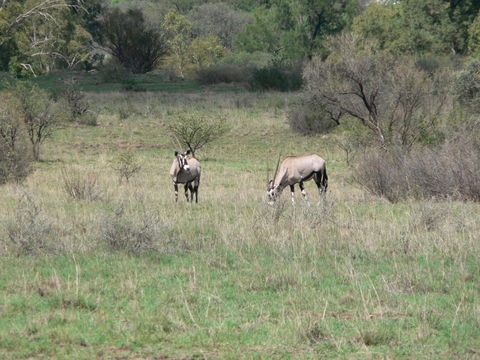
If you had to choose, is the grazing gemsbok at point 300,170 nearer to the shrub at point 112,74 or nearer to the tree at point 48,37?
the shrub at point 112,74

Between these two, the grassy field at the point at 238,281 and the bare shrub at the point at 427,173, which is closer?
the grassy field at the point at 238,281

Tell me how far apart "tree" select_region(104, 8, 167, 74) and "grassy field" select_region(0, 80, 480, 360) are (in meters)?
48.8

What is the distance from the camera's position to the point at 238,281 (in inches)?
347

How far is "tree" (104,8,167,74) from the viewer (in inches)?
2527

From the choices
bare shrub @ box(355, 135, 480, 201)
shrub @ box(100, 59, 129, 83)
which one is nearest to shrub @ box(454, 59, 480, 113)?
bare shrub @ box(355, 135, 480, 201)

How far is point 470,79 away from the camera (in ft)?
105

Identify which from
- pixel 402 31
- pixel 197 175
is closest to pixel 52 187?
pixel 197 175

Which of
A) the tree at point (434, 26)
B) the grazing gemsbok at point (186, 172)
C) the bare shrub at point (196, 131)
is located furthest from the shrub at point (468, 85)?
the tree at point (434, 26)

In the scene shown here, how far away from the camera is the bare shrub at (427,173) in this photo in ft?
55.6

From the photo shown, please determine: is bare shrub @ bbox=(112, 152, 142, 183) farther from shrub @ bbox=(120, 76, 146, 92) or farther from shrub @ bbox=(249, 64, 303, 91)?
shrub @ bbox=(249, 64, 303, 91)

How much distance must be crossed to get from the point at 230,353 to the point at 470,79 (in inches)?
1108

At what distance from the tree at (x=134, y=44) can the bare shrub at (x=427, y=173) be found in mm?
47020

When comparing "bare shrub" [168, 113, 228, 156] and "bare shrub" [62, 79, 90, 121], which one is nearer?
"bare shrub" [168, 113, 228, 156]

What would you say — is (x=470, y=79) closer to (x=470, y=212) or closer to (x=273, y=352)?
(x=470, y=212)
